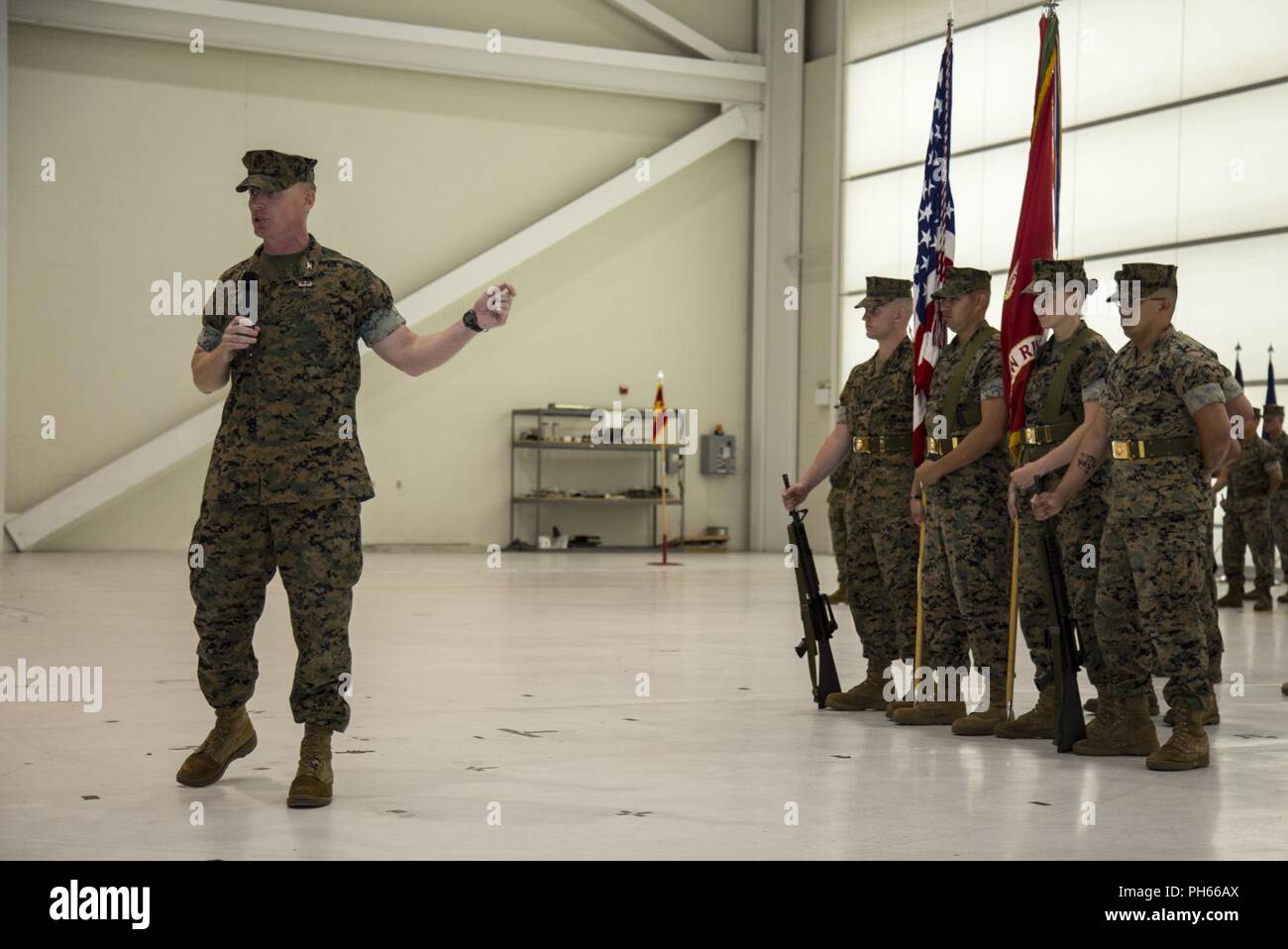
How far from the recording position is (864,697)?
684 cm

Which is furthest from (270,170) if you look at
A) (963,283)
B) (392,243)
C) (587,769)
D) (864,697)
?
(392,243)

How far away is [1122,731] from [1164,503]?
92 cm

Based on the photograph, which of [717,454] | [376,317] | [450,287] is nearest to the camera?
[376,317]

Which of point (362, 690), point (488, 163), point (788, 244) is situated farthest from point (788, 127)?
point (362, 690)

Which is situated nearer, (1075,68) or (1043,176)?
(1043,176)

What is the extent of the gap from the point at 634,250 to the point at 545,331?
1915 millimetres

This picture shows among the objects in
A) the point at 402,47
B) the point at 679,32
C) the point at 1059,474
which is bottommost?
the point at 1059,474

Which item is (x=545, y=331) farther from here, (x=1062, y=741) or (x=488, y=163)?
(x=1062, y=741)

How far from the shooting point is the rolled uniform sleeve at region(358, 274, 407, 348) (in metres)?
4.77

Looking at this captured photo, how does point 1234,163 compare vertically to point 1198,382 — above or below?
above

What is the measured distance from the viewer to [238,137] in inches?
784

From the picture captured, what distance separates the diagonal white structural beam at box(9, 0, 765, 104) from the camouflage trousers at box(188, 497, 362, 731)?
52.2 ft

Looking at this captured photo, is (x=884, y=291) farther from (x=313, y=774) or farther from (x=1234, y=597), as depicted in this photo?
(x=1234, y=597)
